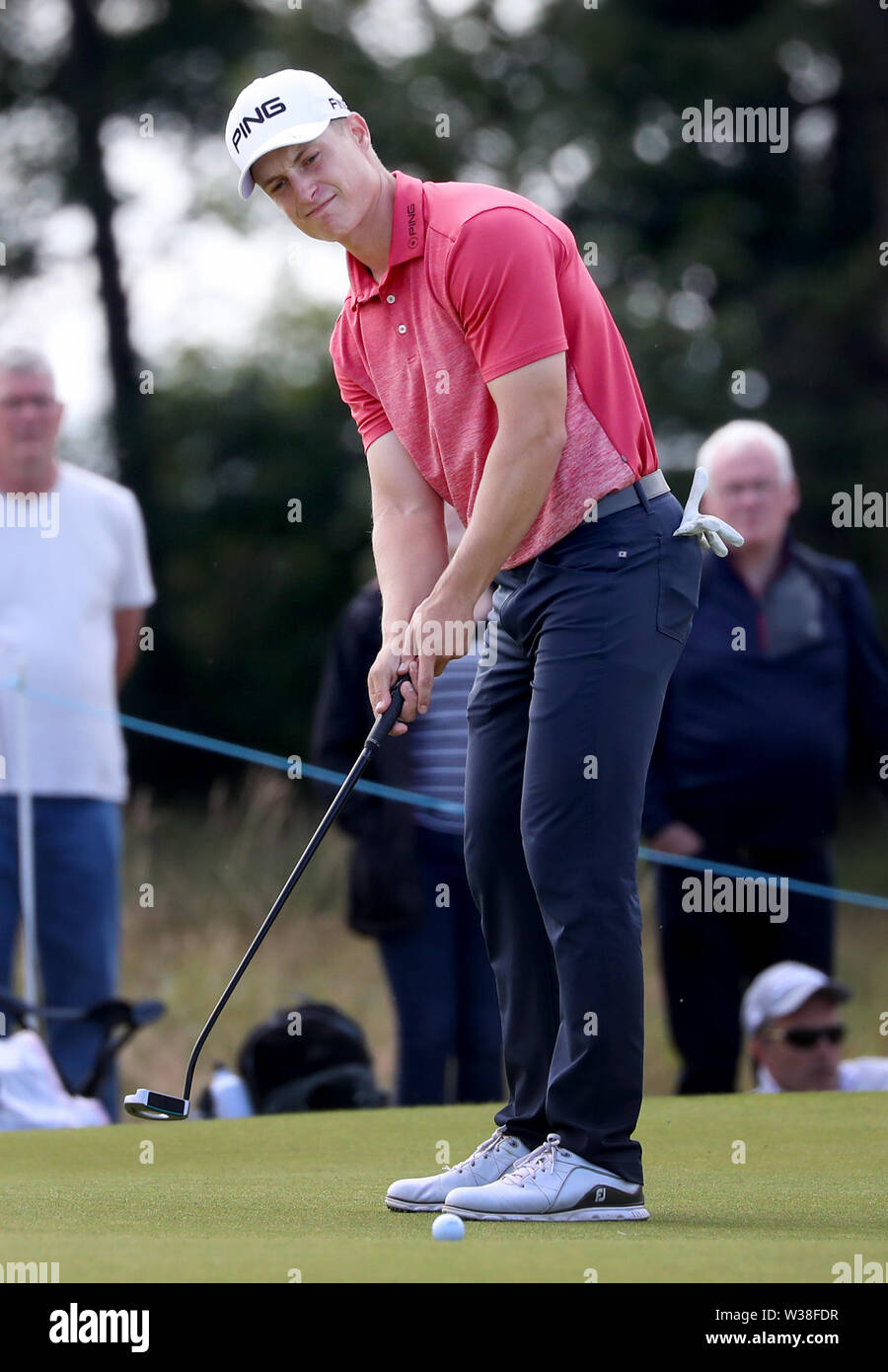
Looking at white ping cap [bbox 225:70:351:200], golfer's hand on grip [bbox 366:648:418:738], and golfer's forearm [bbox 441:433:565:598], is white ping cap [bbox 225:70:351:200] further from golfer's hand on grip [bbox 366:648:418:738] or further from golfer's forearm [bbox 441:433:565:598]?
golfer's hand on grip [bbox 366:648:418:738]

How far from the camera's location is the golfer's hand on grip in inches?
118

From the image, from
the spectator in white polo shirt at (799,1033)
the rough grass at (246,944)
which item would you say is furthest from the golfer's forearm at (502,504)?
the rough grass at (246,944)

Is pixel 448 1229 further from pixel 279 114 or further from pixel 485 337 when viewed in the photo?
pixel 279 114

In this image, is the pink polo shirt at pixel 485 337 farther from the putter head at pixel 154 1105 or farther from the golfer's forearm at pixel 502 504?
the putter head at pixel 154 1105

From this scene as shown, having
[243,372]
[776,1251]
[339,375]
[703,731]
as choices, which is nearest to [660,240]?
[243,372]

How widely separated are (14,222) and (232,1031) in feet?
31.7

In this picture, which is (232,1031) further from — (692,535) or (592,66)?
(592,66)

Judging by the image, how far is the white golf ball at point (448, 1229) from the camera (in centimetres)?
258

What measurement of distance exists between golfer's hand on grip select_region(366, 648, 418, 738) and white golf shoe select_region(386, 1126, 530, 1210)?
0.62 meters

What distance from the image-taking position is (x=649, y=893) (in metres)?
6.36

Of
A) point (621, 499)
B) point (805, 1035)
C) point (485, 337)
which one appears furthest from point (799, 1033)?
point (485, 337)

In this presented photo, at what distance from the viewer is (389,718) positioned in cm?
298
